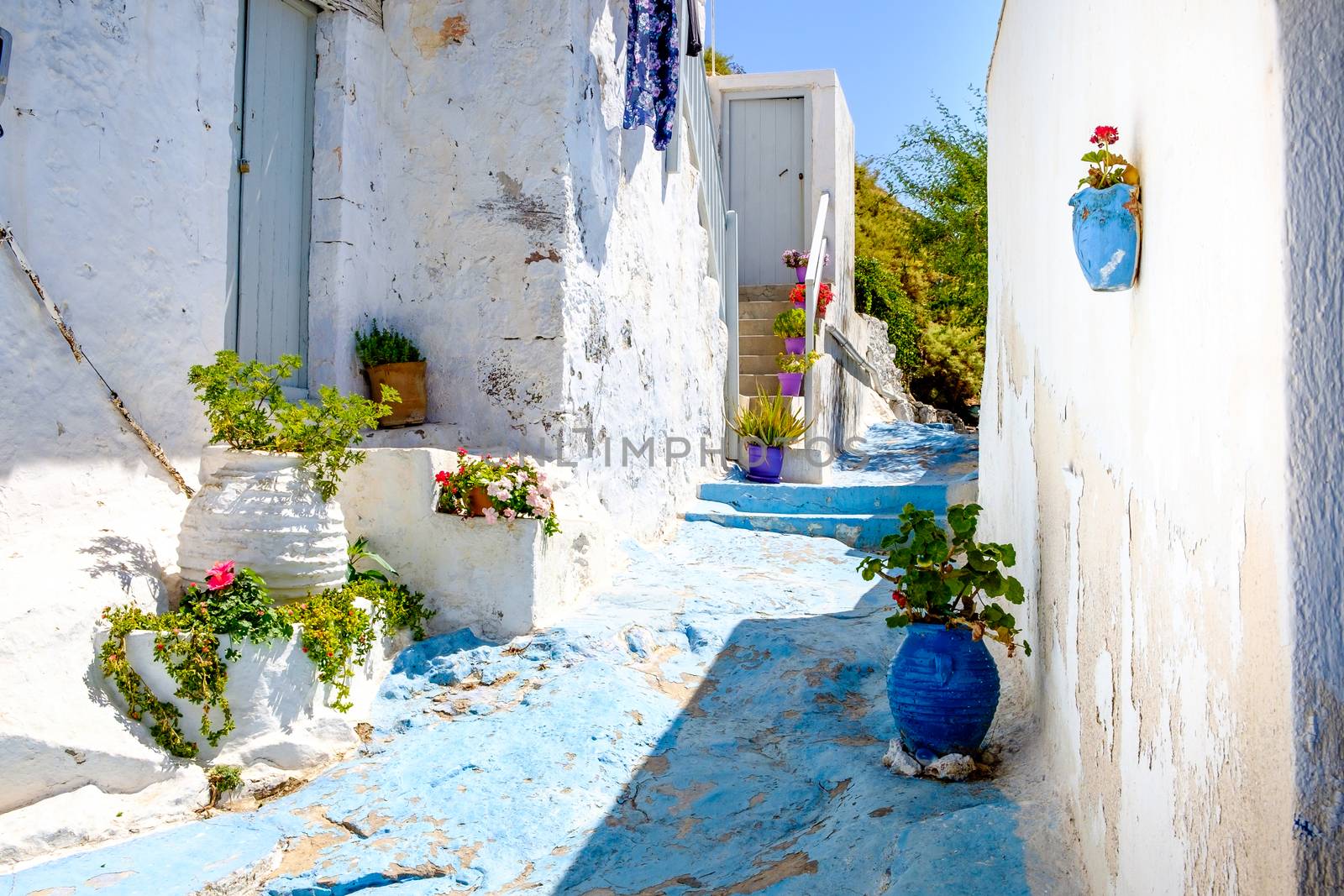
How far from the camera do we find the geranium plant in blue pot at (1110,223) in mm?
1682

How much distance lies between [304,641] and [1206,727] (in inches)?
101

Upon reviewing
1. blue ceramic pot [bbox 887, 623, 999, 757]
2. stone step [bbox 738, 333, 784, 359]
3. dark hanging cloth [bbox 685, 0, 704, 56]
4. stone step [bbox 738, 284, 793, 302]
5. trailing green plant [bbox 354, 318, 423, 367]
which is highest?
dark hanging cloth [bbox 685, 0, 704, 56]

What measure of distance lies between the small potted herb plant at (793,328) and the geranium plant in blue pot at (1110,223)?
6.48 meters

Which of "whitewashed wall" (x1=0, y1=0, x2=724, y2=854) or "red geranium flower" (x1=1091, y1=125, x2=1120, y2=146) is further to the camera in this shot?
"whitewashed wall" (x1=0, y1=0, x2=724, y2=854)

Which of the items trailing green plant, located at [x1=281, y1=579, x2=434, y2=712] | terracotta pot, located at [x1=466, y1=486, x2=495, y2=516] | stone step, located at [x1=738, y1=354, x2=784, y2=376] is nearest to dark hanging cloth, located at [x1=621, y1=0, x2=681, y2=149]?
terracotta pot, located at [x1=466, y1=486, x2=495, y2=516]

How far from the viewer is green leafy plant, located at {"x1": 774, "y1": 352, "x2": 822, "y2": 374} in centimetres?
809

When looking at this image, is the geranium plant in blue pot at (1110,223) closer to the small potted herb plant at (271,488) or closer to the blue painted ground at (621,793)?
the blue painted ground at (621,793)

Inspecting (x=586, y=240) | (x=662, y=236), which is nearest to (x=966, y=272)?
(x=662, y=236)

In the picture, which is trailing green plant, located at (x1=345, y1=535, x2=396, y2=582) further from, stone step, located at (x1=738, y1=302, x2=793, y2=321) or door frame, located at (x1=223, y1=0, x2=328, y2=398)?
stone step, located at (x1=738, y1=302, x2=793, y2=321)

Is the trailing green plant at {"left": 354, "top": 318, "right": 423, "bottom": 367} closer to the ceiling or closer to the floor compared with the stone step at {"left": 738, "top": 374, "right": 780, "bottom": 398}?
closer to the floor

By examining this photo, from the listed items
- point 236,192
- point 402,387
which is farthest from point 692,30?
point 236,192

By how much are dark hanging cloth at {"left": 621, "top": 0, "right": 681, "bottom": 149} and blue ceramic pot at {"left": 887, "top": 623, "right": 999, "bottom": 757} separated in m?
3.61

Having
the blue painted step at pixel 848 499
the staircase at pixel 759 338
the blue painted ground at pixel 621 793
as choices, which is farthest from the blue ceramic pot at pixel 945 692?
the staircase at pixel 759 338

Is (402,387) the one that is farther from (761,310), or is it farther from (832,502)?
(761,310)
